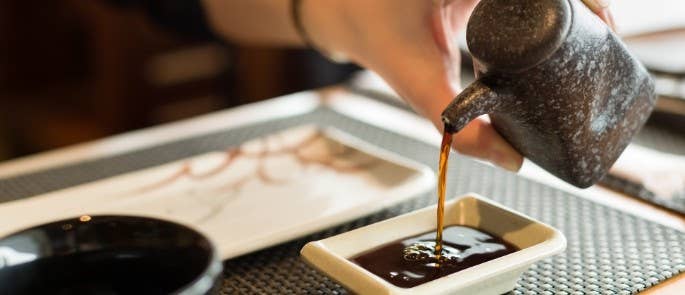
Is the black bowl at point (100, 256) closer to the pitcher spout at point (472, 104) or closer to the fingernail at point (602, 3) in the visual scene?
the pitcher spout at point (472, 104)

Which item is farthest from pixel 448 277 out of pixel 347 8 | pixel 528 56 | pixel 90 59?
pixel 90 59

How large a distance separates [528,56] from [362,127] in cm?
63

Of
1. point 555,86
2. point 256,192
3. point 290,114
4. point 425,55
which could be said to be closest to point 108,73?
→ point 290,114

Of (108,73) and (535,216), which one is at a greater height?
(535,216)

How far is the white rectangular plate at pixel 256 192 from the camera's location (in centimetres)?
88

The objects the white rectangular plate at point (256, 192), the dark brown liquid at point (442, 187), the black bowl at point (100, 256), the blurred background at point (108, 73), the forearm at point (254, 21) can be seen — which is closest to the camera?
the black bowl at point (100, 256)

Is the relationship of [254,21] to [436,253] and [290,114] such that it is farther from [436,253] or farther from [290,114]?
[436,253]

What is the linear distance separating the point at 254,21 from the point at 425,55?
67 centimetres

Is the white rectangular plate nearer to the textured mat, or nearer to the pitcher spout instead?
the textured mat

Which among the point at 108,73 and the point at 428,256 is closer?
the point at 428,256

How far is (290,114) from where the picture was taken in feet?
4.23

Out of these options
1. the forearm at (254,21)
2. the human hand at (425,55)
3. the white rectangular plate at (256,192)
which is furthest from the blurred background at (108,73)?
the human hand at (425,55)

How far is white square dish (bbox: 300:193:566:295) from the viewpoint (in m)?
0.63

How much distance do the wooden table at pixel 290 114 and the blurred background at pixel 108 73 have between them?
0.97 m
